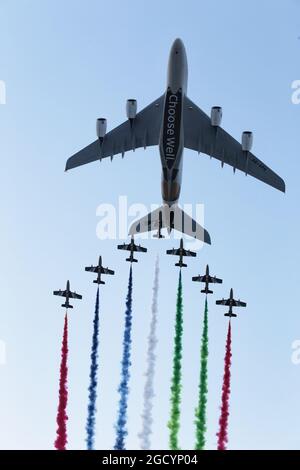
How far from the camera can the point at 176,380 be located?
99062mm

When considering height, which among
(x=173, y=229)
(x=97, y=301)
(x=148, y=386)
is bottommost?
(x=148, y=386)

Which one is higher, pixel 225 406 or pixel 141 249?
pixel 141 249

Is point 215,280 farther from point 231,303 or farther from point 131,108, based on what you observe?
point 131,108

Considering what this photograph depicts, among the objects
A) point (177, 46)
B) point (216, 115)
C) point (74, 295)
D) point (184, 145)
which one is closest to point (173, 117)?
point (177, 46)

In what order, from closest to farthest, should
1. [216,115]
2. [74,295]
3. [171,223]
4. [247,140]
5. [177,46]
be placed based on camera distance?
[177,46]
[216,115]
[247,140]
[171,223]
[74,295]

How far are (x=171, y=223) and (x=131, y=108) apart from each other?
10.8 m

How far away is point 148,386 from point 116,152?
21.1 meters

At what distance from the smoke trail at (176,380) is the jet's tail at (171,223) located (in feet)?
15.7

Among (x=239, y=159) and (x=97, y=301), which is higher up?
(x=239, y=159)

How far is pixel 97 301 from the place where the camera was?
104000 millimetres

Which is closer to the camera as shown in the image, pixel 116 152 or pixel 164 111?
pixel 164 111

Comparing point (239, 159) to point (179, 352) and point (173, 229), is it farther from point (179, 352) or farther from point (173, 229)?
point (179, 352)
